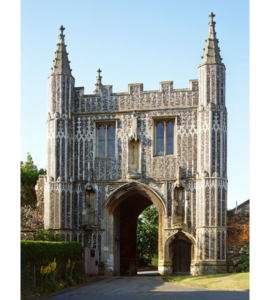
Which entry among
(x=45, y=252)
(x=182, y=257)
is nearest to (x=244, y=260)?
(x=182, y=257)

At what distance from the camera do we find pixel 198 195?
23.8 meters

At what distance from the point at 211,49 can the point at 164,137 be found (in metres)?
4.27

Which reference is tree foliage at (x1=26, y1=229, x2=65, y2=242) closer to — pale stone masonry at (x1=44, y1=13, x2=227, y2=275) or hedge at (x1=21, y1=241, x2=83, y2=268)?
pale stone masonry at (x1=44, y1=13, x2=227, y2=275)

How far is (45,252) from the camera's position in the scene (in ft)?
57.2

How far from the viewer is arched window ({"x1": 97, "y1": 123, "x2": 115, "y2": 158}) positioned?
25.3 m

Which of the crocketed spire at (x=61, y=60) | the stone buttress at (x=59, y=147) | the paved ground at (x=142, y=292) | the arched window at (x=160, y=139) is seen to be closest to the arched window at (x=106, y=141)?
the stone buttress at (x=59, y=147)

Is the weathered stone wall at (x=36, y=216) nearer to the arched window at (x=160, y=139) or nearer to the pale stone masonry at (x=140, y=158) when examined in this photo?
the pale stone masonry at (x=140, y=158)

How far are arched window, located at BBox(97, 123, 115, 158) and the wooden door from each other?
4.95 metres

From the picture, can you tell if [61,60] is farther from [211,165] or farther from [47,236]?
[211,165]

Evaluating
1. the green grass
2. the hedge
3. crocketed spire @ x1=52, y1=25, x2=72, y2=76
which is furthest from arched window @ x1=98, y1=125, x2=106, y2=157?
the green grass
